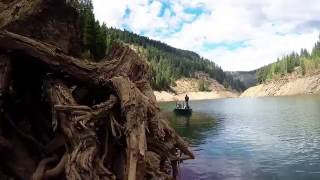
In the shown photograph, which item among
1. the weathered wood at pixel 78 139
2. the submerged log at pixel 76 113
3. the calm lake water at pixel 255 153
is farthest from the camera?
the calm lake water at pixel 255 153

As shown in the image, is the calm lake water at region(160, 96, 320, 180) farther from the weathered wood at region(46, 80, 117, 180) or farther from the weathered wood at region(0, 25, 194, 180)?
the weathered wood at region(46, 80, 117, 180)

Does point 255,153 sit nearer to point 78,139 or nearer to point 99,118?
point 99,118

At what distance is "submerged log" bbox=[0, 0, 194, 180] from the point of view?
27.9 feet

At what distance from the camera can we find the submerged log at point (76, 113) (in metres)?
8.50

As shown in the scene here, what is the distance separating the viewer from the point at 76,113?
8.90m

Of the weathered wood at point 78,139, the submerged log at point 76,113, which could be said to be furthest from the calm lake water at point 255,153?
the weathered wood at point 78,139

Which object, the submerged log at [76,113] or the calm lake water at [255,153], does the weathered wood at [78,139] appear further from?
the calm lake water at [255,153]

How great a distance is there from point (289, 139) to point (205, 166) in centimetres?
1893

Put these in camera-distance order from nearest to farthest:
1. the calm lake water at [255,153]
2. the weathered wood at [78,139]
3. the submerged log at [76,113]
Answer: the weathered wood at [78,139]
the submerged log at [76,113]
the calm lake water at [255,153]

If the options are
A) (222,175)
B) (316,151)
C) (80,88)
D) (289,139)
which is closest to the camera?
(80,88)

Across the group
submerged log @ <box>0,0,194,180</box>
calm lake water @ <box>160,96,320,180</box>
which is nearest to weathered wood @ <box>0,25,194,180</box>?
submerged log @ <box>0,0,194,180</box>

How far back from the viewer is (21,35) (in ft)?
32.0

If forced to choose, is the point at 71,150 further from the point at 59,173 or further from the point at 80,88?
the point at 80,88

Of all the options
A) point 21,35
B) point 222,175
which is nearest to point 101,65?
point 21,35
